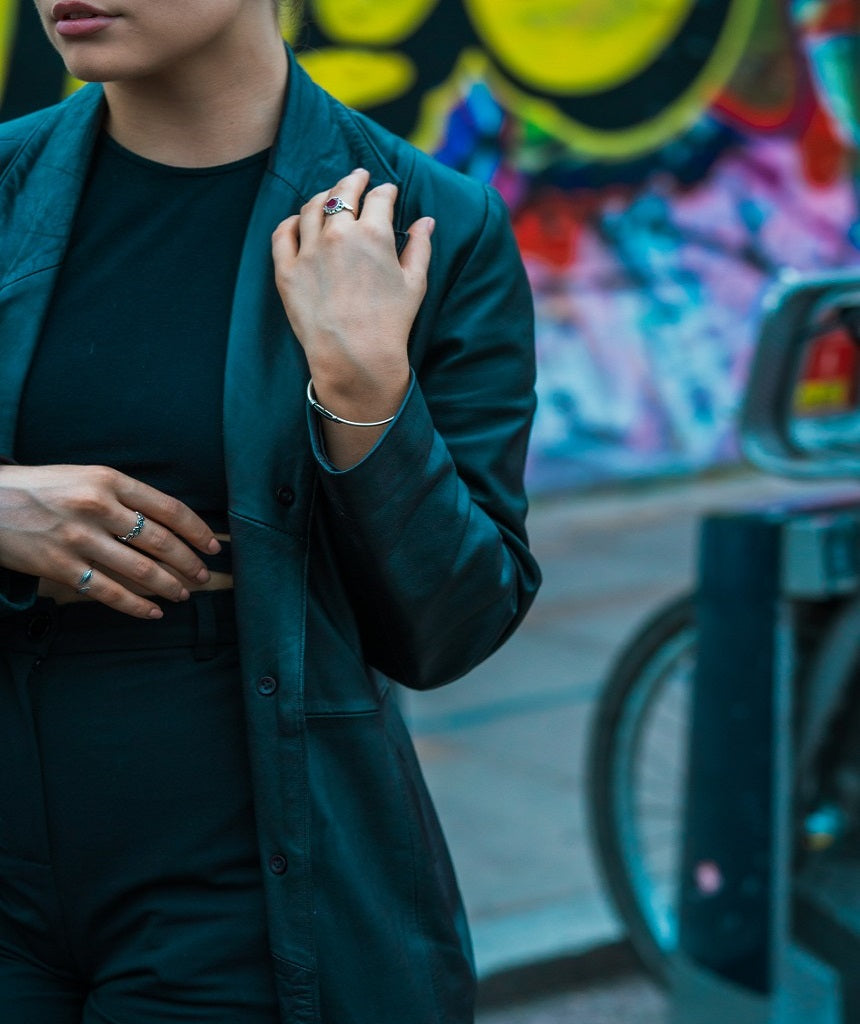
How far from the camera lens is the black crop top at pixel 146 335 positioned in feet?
5.56

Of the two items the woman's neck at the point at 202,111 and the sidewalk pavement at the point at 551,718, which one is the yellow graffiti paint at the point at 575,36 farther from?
the woman's neck at the point at 202,111

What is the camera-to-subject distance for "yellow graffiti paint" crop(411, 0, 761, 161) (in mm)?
7725

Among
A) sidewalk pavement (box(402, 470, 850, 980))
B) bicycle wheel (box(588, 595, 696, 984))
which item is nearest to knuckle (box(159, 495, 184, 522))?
sidewalk pavement (box(402, 470, 850, 980))

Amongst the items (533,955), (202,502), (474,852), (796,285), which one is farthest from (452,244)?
(474,852)

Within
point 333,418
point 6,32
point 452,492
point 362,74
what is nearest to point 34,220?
point 333,418

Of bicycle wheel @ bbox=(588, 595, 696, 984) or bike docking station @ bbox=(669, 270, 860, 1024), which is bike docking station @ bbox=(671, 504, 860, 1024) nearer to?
bike docking station @ bbox=(669, 270, 860, 1024)

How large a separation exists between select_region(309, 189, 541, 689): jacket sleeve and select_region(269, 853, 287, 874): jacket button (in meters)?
0.23

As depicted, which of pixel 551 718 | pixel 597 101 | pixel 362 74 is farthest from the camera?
pixel 597 101

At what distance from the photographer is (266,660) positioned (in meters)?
1.66

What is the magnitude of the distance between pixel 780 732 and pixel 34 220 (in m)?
1.72

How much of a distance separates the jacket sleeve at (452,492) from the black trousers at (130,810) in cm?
17

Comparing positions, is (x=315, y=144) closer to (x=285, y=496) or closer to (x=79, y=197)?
(x=79, y=197)

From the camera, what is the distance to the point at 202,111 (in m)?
1.76

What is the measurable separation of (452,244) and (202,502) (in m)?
0.38
